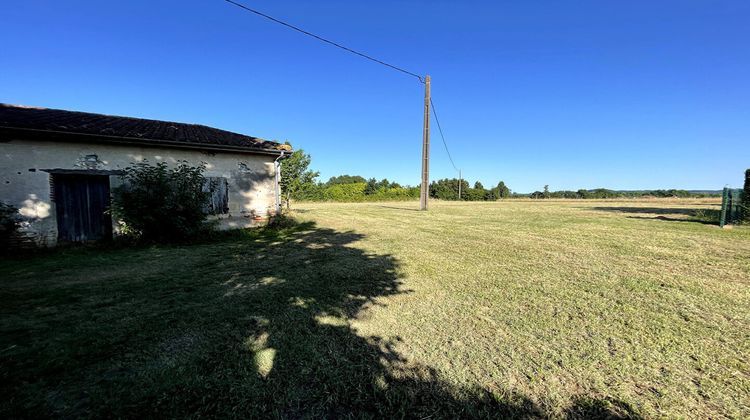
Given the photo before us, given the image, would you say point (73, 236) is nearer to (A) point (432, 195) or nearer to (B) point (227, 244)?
(B) point (227, 244)

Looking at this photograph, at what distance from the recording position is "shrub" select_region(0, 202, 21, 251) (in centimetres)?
657

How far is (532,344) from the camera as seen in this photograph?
106 inches

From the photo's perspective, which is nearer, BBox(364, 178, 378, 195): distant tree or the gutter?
the gutter

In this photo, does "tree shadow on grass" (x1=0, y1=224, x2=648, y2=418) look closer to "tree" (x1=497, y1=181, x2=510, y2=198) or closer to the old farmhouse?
the old farmhouse

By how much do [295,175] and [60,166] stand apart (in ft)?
81.0

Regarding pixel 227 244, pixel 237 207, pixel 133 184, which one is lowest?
pixel 227 244

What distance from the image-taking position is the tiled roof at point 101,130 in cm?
725

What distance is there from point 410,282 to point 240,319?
240cm

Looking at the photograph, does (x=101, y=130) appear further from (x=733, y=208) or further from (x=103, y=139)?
(x=733, y=208)

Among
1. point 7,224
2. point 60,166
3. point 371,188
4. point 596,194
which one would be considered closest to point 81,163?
point 60,166

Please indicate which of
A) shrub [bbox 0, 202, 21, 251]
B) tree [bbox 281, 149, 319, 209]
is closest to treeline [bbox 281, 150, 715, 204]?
tree [bbox 281, 149, 319, 209]

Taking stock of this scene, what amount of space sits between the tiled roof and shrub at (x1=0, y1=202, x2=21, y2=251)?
176 cm

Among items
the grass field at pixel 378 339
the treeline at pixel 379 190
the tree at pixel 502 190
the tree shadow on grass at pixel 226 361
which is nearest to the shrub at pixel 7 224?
the grass field at pixel 378 339

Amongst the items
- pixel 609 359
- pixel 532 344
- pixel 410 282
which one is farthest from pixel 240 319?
pixel 609 359
